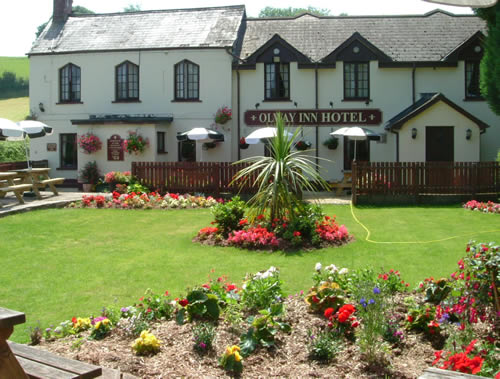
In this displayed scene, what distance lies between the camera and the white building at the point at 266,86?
84.2ft

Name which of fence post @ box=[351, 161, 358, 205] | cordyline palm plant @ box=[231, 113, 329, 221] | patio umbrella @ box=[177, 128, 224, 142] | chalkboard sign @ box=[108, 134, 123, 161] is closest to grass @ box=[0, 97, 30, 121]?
chalkboard sign @ box=[108, 134, 123, 161]

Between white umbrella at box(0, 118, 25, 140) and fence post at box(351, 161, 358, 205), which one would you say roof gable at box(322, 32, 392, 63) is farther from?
white umbrella at box(0, 118, 25, 140)

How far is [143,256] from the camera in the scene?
35.1 feet

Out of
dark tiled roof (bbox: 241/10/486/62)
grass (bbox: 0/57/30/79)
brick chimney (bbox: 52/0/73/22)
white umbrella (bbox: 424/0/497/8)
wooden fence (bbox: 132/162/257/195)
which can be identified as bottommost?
wooden fence (bbox: 132/162/257/195)

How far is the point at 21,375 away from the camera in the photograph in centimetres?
343

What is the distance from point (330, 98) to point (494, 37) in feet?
25.0

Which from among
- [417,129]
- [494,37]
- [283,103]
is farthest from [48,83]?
[494,37]

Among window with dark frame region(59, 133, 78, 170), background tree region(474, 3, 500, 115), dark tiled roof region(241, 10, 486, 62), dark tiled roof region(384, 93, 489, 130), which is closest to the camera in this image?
background tree region(474, 3, 500, 115)

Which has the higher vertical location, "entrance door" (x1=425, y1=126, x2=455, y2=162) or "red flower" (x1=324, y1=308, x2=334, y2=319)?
"entrance door" (x1=425, y1=126, x2=455, y2=162)

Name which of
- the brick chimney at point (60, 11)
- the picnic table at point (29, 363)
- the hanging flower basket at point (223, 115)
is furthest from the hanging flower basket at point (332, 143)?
the picnic table at point (29, 363)

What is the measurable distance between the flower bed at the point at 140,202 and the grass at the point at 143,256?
2.09m

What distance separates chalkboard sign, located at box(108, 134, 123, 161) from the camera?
86.4 feet

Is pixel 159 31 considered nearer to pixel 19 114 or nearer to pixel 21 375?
pixel 21 375

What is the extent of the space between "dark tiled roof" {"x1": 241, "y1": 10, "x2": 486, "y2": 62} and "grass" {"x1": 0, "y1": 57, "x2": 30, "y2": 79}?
176 feet
